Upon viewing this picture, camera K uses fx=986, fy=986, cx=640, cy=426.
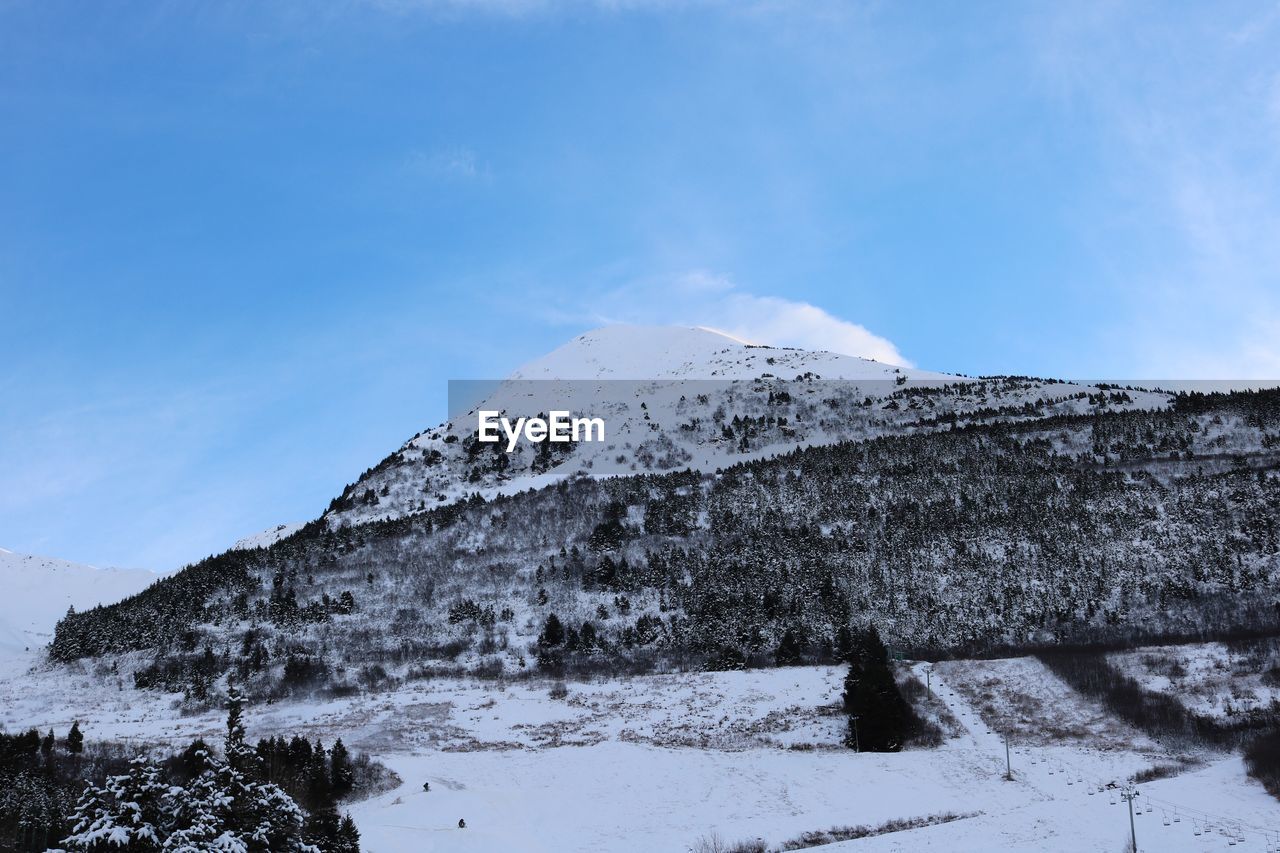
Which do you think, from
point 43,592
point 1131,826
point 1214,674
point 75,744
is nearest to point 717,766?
point 1131,826

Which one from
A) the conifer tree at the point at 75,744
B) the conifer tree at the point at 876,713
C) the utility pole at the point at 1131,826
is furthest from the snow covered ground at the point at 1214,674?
the conifer tree at the point at 75,744

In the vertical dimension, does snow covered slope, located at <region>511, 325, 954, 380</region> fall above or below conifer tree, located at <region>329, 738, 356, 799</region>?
above

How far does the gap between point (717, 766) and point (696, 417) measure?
111 metres

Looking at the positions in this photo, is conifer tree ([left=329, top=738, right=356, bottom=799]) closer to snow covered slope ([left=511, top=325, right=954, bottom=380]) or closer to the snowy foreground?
the snowy foreground

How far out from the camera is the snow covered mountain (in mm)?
150750

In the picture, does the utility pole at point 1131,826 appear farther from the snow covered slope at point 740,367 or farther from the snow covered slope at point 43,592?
the snow covered slope at point 740,367

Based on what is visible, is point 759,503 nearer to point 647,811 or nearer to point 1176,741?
point 1176,741

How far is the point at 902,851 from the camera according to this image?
4212cm

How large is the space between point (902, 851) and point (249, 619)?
263ft

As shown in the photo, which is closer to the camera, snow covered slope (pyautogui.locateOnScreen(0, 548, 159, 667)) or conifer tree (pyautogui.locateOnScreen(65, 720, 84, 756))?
conifer tree (pyautogui.locateOnScreen(65, 720, 84, 756))

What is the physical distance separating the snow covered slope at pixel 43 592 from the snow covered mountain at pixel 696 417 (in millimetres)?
31954

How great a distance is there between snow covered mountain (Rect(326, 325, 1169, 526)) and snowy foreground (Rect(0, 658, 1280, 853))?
220 ft

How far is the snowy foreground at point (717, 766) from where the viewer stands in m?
44.9

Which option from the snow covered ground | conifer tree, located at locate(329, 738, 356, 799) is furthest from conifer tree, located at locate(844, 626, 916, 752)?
conifer tree, located at locate(329, 738, 356, 799)
